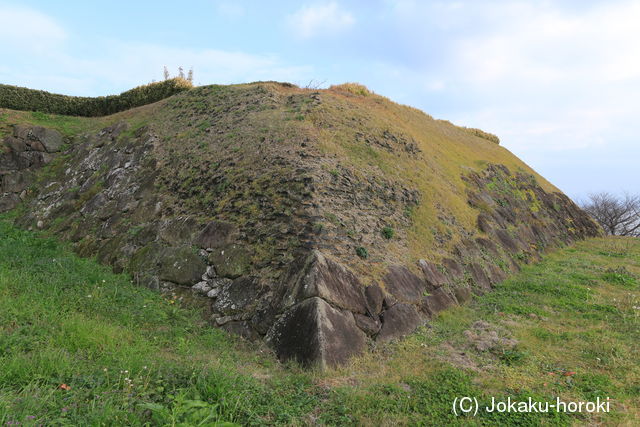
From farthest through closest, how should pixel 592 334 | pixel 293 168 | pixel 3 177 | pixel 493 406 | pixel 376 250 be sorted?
pixel 3 177, pixel 293 168, pixel 376 250, pixel 592 334, pixel 493 406

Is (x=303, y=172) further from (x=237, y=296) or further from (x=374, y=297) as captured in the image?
(x=374, y=297)

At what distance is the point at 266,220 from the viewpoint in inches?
440

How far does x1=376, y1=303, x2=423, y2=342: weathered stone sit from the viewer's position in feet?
29.8

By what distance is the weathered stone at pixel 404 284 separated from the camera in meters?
10.3

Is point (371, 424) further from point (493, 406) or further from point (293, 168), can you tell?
point (293, 168)

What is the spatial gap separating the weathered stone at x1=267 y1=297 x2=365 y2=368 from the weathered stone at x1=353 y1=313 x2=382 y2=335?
0.20 metres

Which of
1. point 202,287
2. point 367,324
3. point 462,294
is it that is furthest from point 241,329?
point 462,294

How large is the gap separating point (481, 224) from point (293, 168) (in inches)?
402

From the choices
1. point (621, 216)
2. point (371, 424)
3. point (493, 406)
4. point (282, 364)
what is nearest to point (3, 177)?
point (282, 364)

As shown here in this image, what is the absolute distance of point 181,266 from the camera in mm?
10898

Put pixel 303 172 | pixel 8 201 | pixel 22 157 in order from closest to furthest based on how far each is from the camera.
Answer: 1. pixel 303 172
2. pixel 8 201
3. pixel 22 157

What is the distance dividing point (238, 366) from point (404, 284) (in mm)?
5536

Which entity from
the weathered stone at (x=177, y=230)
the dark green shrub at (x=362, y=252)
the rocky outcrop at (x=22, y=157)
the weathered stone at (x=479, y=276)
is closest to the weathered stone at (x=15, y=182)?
the rocky outcrop at (x=22, y=157)

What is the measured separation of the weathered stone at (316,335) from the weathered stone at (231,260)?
91.2 inches
